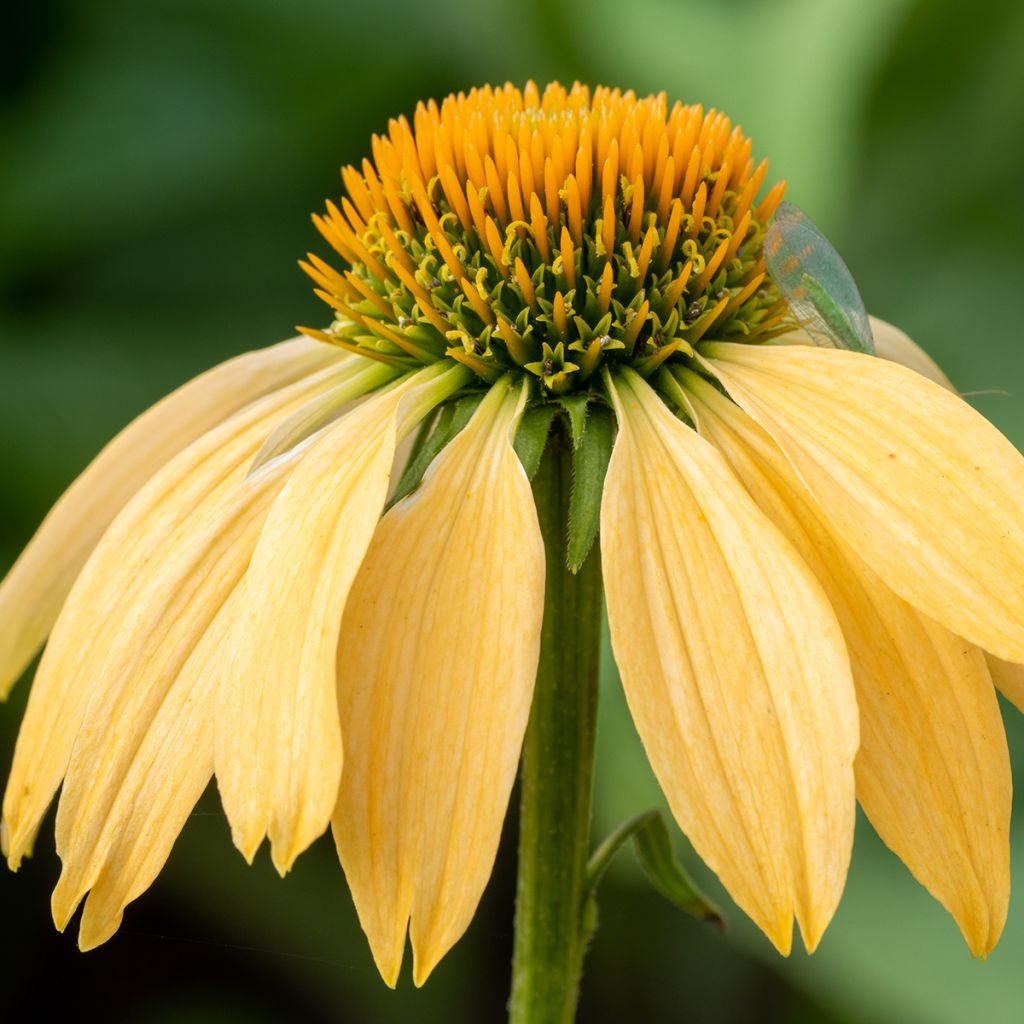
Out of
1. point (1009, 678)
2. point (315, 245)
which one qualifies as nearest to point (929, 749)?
point (1009, 678)

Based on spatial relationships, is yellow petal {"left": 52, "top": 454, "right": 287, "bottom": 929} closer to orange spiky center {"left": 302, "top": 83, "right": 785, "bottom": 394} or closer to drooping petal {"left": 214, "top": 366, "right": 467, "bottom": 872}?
drooping petal {"left": 214, "top": 366, "right": 467, "bottom": 872}

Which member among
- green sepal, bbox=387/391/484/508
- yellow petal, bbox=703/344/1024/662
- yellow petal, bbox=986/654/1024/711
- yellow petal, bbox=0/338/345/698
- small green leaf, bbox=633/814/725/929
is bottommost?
small green leaf, bbox=633/814/725/929

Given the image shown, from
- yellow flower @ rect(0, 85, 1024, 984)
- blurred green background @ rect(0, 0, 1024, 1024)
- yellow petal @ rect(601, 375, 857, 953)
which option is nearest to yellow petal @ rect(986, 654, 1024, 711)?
yellow flower @ rect(0, 85, 1024, 984)

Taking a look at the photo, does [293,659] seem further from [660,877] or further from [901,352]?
[901,352]

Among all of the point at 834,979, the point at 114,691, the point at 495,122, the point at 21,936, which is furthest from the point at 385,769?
the point at 21,936

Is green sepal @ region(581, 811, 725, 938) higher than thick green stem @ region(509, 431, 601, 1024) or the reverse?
the reverse

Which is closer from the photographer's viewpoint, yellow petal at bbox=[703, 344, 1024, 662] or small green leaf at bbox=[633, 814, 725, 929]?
yellow petal at bbox=[703, 344, 1024, 662]
